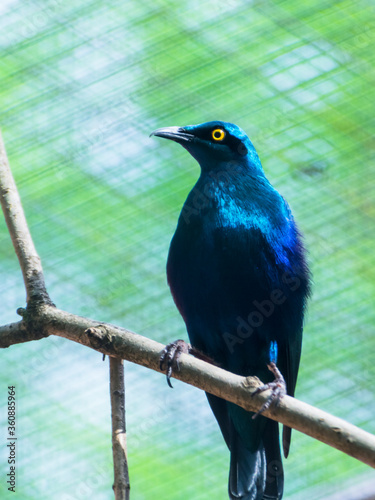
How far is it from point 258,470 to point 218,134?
5.72 ft

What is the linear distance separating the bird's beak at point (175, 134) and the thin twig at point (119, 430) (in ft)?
4.82

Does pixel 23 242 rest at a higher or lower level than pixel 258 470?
higher

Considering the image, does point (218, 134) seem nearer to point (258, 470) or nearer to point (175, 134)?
point (175, 134)

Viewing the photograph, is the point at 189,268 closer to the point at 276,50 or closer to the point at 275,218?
the point at 275,218

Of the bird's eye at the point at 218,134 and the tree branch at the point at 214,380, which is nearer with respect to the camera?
the tree branch at the point at 214,380

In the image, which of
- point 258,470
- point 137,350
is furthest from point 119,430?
point 258,470

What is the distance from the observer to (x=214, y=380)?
7.86 feet

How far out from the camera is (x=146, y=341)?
8.35 feet

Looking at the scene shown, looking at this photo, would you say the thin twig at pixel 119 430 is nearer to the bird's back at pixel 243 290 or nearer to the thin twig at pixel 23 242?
the thin twig at pixel 23 242

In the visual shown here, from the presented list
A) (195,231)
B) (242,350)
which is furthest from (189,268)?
(242,350)

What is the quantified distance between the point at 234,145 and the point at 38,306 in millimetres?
1537

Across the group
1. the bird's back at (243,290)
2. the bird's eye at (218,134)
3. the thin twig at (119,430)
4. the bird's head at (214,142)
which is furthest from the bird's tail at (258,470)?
the bird's eye at (218,134)

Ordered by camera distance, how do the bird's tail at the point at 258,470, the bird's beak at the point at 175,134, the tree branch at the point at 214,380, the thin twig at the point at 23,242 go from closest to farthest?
the tree branch at the point at 214,380 → the thin twig at the point at 23,242 → the bird's tail at the point at 258,470 → the bird's beak at the point at 175,134

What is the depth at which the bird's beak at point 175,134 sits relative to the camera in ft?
12.3
